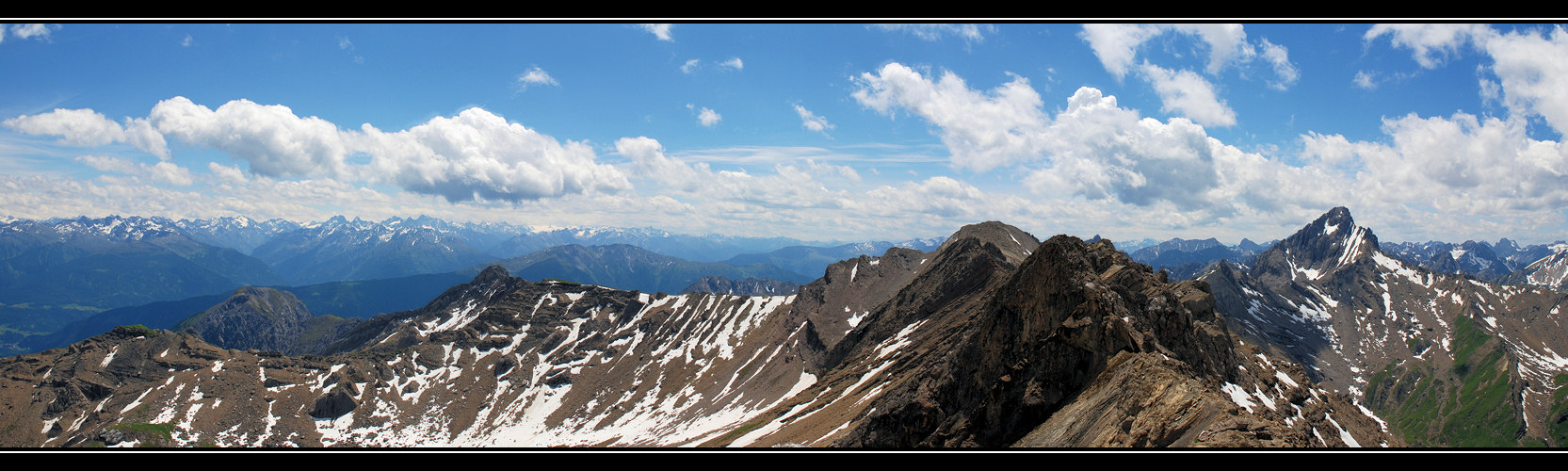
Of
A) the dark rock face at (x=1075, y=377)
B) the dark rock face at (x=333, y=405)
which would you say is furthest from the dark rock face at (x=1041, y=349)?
the dark rock face at (x=333, y=405)

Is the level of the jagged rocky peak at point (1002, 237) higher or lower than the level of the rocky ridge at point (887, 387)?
higher

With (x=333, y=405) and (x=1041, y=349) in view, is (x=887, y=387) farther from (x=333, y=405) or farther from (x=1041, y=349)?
(x=333, y=405)

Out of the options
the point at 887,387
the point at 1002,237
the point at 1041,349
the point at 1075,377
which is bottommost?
the point at 887,387

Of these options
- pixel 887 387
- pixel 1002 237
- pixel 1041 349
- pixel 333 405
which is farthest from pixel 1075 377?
pixel 333 405

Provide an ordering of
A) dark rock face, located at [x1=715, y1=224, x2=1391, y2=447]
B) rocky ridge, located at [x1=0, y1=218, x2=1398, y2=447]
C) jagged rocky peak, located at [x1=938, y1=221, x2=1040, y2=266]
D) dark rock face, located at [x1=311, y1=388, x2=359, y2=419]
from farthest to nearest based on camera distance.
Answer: dark rock face, located at [x1=311, y1=388, x2=359, y2=419] < jagged rocky peak, located at [x1=938, y1=221, x2=1040, y2=266] < rocky ridge, located at [x1=0, y1=218, x2=1398, y2=447] < dark rock face, located at [x1=715, y1=224, x2=1391, y2=447]

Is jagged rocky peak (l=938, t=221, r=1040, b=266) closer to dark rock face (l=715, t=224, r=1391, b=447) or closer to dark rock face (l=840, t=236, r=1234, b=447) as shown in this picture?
dark rock face (l=715, t=224, r=1391, b=447)

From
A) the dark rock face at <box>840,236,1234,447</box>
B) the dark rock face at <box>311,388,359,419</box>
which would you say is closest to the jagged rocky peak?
the dark rock face at <box>840,236,1234,447</box>

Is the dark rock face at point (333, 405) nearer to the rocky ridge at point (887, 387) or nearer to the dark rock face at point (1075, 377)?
the rocky ridge at point (887, 387)

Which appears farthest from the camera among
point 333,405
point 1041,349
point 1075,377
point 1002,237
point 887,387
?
point 333,405

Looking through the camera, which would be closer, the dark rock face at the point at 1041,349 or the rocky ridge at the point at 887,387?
the rocky ridge at the point at 887,387

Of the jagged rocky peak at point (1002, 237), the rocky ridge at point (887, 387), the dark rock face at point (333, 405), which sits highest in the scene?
the jagged rocky peak at point (1002, 237)

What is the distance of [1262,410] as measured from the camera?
40.3 metres
